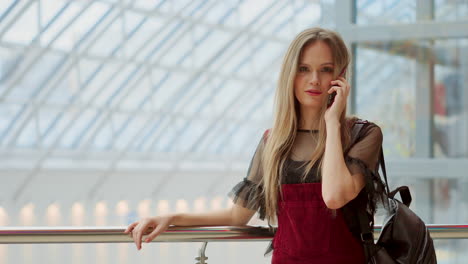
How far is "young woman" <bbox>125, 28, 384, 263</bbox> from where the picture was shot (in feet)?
8.11

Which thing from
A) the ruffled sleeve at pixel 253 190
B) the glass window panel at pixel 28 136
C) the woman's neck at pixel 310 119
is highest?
the glass window panel at pixel 28 136

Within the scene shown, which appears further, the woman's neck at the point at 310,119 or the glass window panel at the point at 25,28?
the glass window panel at the point at 25,28

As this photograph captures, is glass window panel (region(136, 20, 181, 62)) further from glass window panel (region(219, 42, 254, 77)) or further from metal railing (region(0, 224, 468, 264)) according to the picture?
metal railing (region(0, 224, 468, 264))

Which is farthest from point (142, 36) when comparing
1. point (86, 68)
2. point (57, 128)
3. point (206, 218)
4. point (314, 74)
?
point (314, 74)

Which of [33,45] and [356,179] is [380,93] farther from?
[33,45]

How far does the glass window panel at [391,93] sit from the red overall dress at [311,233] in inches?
170

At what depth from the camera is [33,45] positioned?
21.4m

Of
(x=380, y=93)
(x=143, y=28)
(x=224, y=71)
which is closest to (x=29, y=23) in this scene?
(x=143, y=28)

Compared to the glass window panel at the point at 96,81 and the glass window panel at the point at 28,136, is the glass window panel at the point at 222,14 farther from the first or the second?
the glass window panel at the point at 28,136

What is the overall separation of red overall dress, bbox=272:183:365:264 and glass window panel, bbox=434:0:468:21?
15.0ft

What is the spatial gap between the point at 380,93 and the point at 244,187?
4.44 metres

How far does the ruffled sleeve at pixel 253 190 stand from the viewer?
111 inches

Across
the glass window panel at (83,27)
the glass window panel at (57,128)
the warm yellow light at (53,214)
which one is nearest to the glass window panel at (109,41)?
the glass window panel at (83,27)

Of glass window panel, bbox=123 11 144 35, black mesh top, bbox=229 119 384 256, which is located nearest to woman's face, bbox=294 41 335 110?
black mesh top, bbox=229 119 384 256
